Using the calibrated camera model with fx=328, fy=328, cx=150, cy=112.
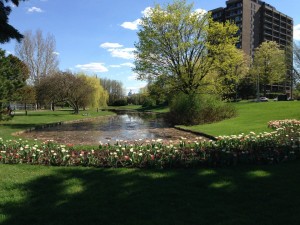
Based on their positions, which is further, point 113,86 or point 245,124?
point 113,86

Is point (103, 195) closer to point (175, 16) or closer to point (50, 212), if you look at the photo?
point (50, 212)

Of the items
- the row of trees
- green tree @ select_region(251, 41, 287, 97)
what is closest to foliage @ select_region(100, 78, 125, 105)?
green tree @ select_region(251, 41, 287, 97)

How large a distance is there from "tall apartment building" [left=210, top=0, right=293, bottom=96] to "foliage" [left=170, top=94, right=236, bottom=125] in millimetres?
85283

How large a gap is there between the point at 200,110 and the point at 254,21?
103 metres

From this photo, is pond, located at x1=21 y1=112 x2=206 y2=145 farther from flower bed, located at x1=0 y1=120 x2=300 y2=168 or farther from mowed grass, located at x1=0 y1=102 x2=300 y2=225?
mowed grass, located at x1=0 y1=102 x2=300 y2=225

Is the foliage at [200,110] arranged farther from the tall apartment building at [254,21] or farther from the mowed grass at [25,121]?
the tall apartment building at [254,21]

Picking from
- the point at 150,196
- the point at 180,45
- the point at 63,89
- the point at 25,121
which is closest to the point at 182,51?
the point at 180,45

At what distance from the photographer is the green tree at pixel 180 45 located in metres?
30.9

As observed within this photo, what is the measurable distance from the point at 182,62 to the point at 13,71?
1530 centimetres

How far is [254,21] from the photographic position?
118 metres

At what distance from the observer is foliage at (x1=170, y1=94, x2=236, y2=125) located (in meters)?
26.2

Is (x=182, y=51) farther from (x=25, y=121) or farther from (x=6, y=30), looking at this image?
(x=6, y=30)

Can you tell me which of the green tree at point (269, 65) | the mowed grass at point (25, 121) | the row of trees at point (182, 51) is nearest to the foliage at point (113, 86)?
the green tree at point (269, 65)

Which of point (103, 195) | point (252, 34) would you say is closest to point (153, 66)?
point (103, 195)
